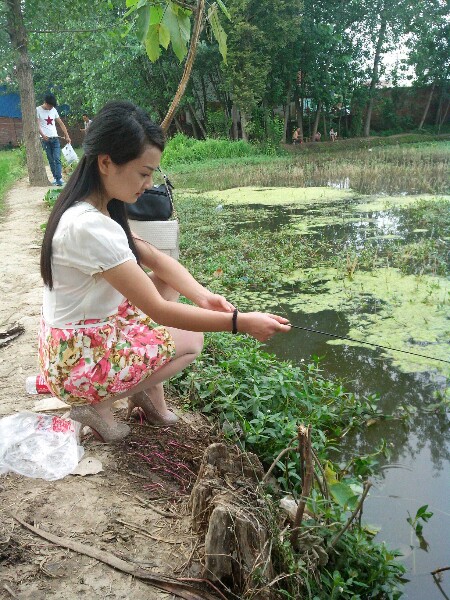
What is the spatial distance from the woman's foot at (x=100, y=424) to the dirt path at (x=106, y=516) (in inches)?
A: 1.5

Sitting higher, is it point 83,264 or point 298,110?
point 298,110

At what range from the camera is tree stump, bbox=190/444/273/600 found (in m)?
1.36

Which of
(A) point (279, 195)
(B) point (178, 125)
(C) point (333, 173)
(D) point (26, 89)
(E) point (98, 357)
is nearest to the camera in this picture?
(E) point (98, 357)

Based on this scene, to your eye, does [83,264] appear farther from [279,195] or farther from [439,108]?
[439,108]

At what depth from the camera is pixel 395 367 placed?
2941mm

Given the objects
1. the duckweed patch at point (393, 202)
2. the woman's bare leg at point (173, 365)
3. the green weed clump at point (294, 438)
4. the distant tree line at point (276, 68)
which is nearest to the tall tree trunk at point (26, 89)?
the distant tree line at point (276, 68)

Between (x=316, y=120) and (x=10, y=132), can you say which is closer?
(x=316, y=120)

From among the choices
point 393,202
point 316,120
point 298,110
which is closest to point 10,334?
point 393,202

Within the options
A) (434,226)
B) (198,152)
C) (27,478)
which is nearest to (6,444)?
(27,478)

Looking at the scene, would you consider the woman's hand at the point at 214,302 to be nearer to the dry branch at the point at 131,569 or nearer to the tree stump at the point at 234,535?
the tree stump at the point at 234,535

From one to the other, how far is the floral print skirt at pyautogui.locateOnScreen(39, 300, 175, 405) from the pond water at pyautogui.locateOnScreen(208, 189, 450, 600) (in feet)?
3.14

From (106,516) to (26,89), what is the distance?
9.08 m

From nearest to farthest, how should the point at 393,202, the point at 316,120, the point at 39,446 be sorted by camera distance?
the point at 39,446
the point at 393,202
the point at 316,120

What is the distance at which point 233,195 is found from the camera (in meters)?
8.61
